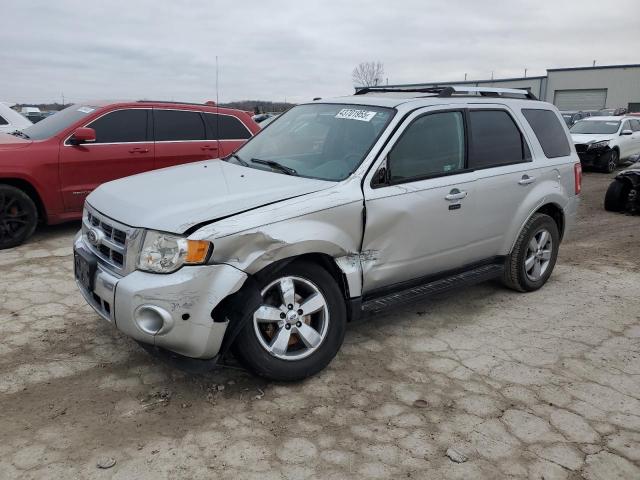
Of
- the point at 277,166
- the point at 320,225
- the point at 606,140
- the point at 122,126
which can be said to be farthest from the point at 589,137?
→ the point at 320,225

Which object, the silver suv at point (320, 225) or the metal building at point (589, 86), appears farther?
the metal building at point (589, 86)

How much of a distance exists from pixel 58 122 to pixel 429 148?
17.0 ft

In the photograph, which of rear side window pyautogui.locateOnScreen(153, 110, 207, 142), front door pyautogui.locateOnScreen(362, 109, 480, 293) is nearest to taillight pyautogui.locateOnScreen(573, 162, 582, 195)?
front door pyautogui.locateOnScreen(362, 109, 480, 293)

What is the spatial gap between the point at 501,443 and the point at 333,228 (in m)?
1.54

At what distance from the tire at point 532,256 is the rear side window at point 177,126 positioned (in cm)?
478

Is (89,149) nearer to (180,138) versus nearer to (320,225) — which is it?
(180,138)

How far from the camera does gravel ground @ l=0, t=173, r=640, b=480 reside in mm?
2744

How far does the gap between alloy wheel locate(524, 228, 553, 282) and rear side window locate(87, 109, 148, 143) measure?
508 centimetres

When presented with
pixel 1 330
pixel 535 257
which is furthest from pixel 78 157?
pixel 535 257

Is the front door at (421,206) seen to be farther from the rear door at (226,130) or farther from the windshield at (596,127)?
the windshield at (596,127)

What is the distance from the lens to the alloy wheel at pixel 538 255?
512 cm

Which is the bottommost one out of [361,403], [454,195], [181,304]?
[361,403]

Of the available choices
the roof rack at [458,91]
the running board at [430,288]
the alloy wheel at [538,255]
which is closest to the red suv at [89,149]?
the roof rack at [458,91]

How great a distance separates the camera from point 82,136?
258 inches
